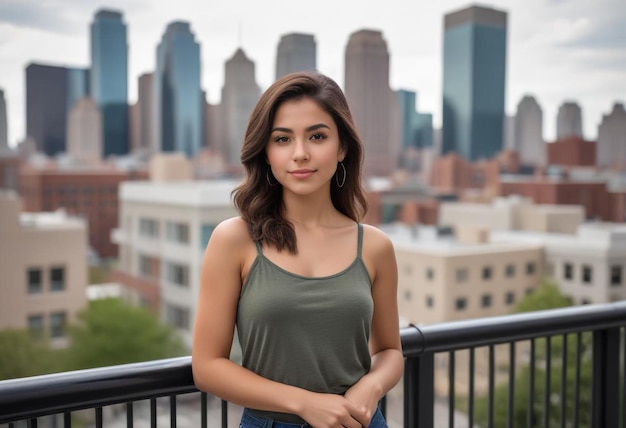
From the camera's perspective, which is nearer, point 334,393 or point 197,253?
point 334,393

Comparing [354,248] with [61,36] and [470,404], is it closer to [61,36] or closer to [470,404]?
[470,404]

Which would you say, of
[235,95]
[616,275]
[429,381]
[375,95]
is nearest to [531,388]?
[429,381]

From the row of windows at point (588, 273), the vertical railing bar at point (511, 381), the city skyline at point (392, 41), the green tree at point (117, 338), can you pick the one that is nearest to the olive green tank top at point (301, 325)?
the vertical railing bar at point (511, 381)

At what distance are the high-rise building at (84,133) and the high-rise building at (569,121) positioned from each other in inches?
603

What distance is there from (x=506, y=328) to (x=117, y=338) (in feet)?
62.3

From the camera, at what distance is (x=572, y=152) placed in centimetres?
2059

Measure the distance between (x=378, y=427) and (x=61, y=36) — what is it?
1141 inches

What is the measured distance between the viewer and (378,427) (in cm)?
106

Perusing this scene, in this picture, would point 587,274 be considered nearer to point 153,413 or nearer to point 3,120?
point 3,120

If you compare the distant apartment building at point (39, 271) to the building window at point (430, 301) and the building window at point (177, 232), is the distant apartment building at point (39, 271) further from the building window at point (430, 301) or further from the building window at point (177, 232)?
the building window at point (430, 301)

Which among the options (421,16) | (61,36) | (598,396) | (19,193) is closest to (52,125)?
(19,193)

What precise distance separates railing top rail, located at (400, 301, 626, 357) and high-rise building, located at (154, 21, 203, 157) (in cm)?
2081

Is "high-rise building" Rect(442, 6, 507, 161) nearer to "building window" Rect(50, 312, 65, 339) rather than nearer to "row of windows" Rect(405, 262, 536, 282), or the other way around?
"row of windows" Rect(405, 262, 536, 282)

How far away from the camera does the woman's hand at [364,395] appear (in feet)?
3.21
